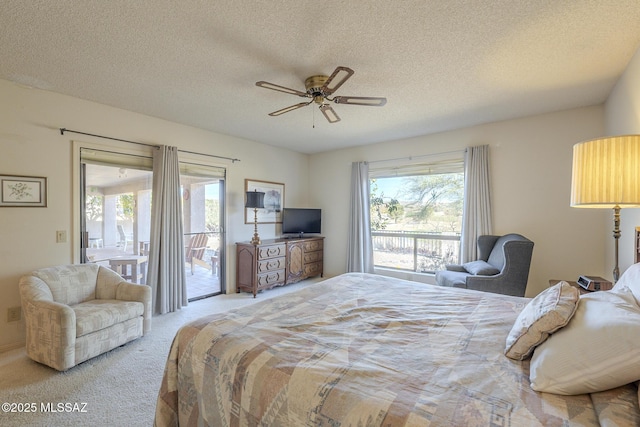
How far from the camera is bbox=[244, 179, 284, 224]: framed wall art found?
16.3ft

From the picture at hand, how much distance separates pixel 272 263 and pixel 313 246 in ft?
3.58

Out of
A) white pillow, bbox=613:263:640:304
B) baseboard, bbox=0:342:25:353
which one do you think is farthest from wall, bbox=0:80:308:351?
white pillow, bbox=613:263:640:304

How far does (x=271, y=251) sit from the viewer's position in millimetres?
4645

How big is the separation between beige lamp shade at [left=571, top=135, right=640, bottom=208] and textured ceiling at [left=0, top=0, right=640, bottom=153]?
876mm

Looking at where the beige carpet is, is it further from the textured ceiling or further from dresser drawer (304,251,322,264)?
dresser drawer (304,251,322,264)

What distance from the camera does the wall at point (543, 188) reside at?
3.42 meters

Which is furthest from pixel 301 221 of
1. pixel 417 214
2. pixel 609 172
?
pixel 609 172

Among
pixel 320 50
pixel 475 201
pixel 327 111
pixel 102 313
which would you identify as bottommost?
pixel 102 313

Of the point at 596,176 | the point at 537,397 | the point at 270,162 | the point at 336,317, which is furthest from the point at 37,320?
the point at 596,176

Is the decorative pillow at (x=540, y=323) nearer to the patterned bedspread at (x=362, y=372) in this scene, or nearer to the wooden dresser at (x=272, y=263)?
the patterned bedspread at (x=362, y=372)

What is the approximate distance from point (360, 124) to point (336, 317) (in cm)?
307

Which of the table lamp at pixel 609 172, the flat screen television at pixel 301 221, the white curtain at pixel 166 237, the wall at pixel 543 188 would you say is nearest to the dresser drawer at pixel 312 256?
the flat screen television at pixel 301 221

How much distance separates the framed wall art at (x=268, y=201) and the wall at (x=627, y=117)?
465 cm

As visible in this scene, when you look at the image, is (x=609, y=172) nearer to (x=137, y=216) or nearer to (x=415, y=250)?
(x=415, y=250)
